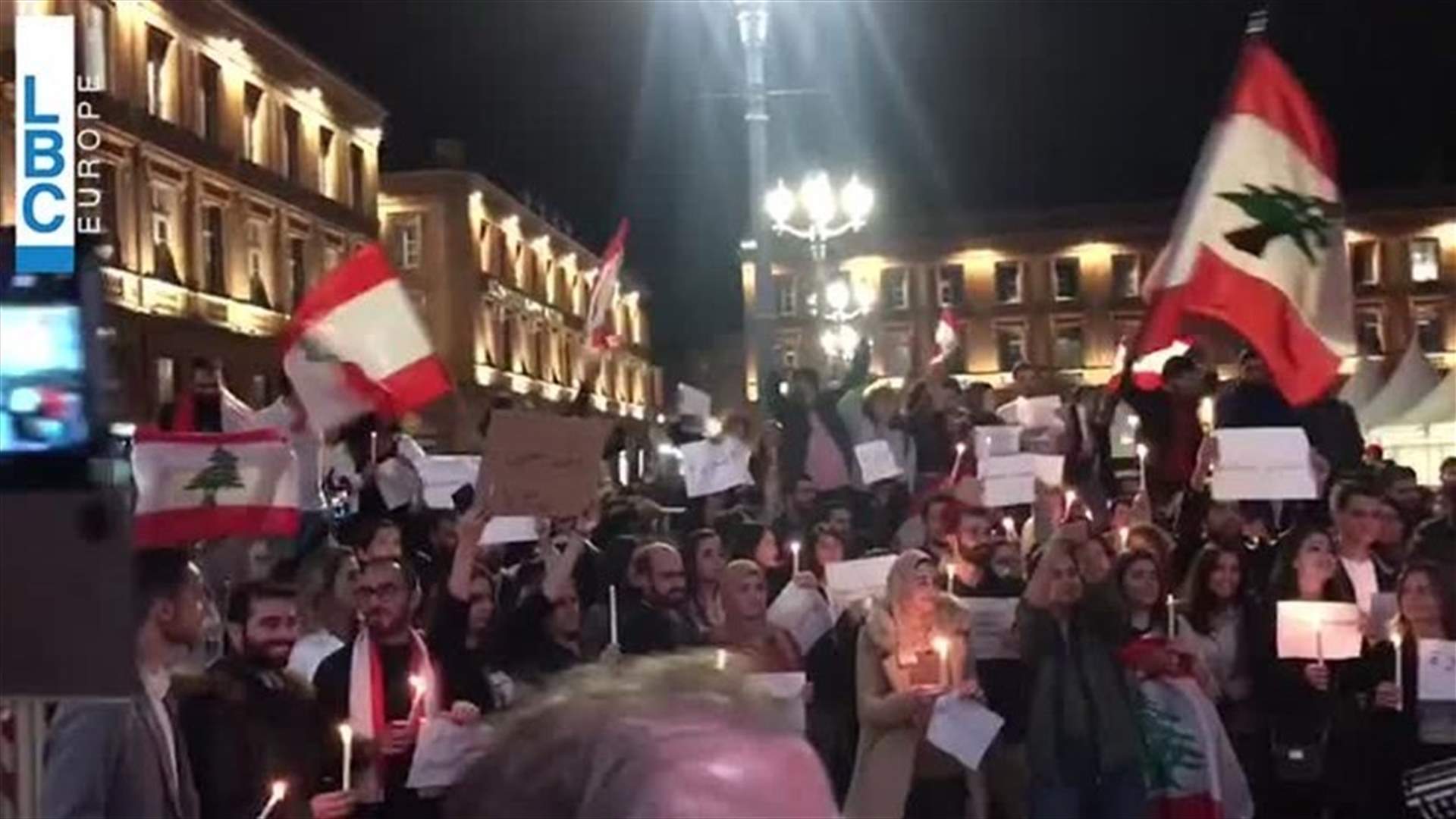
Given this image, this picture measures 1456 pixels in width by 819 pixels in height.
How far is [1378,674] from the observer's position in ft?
28.0

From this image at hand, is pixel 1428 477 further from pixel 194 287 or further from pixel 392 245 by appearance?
pixel 392 245

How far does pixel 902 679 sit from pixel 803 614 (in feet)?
4.69

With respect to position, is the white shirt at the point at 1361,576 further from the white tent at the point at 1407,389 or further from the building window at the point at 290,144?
the building window at the point at 290,144

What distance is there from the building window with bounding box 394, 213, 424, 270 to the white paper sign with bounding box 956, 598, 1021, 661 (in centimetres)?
6486

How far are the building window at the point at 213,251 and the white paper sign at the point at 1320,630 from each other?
40.5 meters

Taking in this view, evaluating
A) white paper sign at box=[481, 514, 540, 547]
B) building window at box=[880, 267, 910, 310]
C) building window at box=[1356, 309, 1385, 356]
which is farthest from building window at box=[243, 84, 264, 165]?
building window at box=[1356, 309, 1385, 356]

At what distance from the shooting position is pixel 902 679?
8609 mm

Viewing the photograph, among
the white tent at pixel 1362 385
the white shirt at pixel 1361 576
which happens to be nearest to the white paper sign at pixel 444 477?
→ the white shirt at pixel 1361 576

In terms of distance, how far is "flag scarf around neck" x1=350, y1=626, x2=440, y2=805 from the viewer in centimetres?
698

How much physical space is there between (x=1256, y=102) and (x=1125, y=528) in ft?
7.10

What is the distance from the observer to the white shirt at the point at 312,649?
25.9ft

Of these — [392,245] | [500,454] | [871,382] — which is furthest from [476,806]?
[392,245]

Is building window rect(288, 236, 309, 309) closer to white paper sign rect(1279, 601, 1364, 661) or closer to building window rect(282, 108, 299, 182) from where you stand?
building window rect(282, 108, 299, 182)

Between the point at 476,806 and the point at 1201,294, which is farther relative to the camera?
the point at 1201,294
